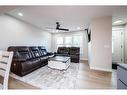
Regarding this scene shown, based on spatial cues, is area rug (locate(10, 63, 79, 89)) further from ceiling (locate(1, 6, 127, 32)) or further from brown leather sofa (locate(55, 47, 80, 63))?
brown leather sofa (locate(55, 47, 80, 63))

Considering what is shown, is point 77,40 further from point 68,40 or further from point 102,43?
point 102,43

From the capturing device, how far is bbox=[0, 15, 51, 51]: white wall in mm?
3708

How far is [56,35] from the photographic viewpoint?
8383 mm

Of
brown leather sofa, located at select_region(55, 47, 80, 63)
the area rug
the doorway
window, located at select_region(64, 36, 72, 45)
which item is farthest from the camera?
window, located at select_region(64, 36, 72, 45)

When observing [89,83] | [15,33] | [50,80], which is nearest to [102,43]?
[89,83]

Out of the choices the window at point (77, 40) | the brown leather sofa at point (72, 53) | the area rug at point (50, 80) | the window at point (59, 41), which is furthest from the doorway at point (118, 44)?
the window at point (59, 41)

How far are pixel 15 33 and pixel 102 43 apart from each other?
4246 millimetres

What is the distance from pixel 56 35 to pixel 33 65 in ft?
17.5

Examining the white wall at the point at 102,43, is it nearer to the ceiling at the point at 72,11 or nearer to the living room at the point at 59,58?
the living room at the point at 59,58

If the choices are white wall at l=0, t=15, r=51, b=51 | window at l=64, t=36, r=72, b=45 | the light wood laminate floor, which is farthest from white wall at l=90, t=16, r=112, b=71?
white wall at l=0, t=15, r=51, b=51

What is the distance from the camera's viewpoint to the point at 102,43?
3967 mm

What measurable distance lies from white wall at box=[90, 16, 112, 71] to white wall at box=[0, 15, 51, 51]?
12.4ft
